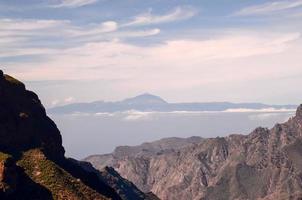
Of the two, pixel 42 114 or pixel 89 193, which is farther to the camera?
pixel 42 114

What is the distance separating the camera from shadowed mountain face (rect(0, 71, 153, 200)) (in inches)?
4924

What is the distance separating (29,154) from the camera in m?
144

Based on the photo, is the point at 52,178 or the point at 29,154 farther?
the point at 29,154

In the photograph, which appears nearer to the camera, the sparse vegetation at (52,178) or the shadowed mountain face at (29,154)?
the shadowed mountain face at (29,154)

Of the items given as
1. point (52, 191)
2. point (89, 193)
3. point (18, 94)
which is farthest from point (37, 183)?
point (18, 94)

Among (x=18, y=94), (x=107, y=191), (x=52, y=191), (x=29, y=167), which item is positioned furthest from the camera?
(x=107, y=191)

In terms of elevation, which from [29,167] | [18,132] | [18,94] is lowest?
[29,167]

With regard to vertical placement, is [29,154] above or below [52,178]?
above

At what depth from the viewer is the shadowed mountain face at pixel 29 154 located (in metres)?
125

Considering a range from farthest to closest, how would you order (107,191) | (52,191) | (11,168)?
(107,191), (52,191), (11,168)

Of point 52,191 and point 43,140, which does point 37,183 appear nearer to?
point 52,191

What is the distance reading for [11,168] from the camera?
12250cm

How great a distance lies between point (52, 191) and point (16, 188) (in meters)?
9.51

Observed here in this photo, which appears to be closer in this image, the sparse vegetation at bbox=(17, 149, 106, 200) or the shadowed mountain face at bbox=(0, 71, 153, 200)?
the shadowed mountain face at bbox=(0, 71, 153, 200)
